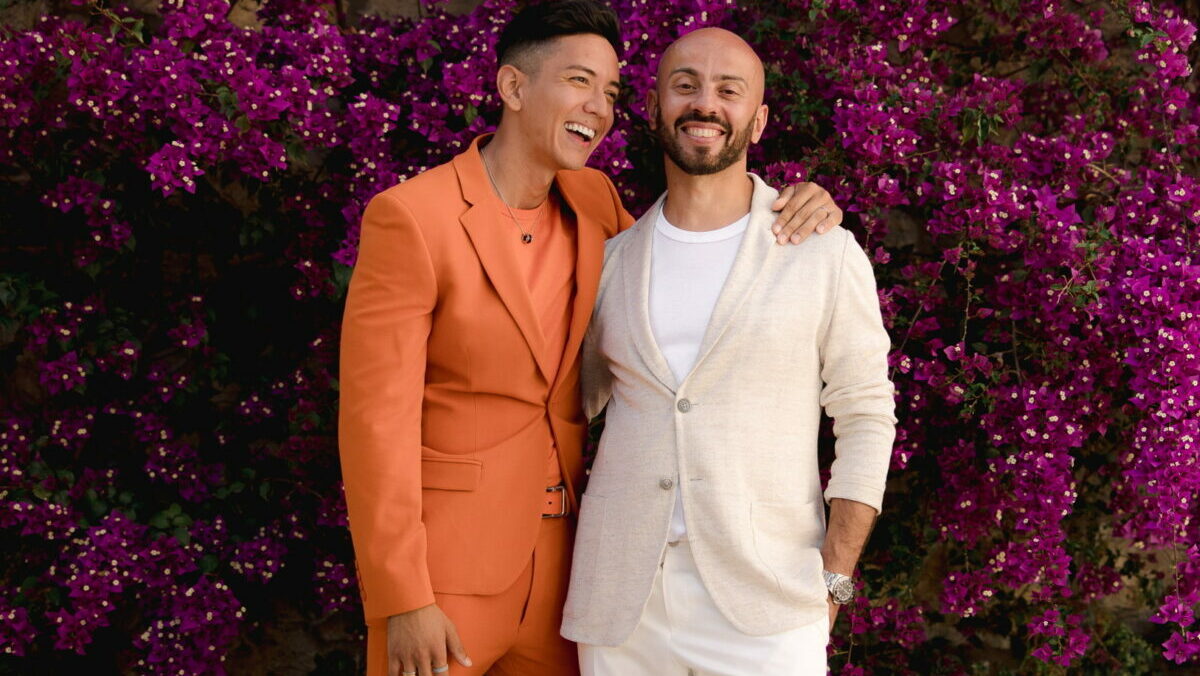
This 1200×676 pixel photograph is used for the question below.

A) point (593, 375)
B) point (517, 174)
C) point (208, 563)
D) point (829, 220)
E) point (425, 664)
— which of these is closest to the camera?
point (425, 664)

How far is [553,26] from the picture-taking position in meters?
2.35

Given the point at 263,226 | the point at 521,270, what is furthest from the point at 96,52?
the point at 521,270

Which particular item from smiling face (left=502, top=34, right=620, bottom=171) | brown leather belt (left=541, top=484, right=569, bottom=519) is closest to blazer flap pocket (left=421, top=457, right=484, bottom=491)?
brown leather belt (left=541, top=484, right=569, bottom=519)

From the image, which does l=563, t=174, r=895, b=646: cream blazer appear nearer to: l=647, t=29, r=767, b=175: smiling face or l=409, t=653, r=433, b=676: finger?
l=647, t=29, r=767, b=175: smiling face

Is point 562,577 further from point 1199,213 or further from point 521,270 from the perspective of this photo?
point 1199,213

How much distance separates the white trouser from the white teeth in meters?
0.98

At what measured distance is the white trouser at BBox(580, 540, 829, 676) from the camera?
79.3 inches

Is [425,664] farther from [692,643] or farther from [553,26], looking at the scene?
[553,26]

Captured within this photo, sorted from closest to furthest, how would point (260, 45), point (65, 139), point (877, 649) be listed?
point (260, 45) < point (65, 139) < point (877, 649)

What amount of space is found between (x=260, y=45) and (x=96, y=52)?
1.57ft

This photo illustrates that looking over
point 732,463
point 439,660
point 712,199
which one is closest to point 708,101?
point 712,199

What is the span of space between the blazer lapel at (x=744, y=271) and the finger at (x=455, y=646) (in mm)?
754

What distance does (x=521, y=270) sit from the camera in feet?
7.25

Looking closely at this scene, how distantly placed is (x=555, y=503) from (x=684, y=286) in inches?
23.2
